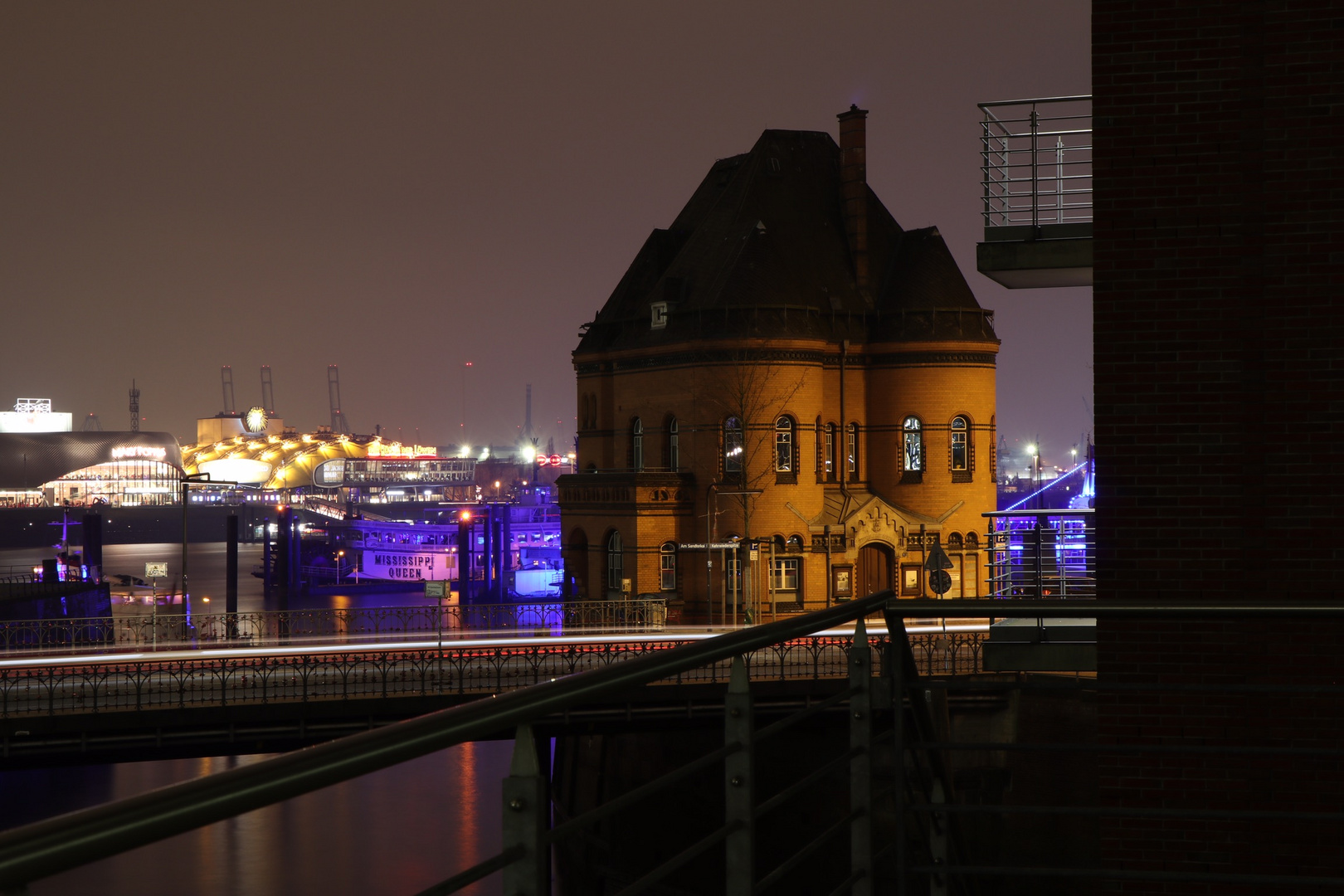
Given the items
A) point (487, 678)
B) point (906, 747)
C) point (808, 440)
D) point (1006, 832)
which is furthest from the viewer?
point (808, 440)

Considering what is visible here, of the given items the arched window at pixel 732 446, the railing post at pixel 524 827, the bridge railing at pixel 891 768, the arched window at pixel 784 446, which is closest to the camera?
the bridge railing at pixel 891 768

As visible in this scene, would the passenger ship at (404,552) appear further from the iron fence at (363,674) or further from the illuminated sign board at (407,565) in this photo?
the iron fence at (363,674)

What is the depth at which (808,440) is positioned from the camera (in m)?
45.8

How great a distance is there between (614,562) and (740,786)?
42824 millimetres

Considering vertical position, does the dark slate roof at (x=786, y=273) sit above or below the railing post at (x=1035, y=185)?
above

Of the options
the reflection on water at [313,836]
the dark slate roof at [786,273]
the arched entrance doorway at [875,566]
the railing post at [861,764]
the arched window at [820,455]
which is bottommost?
the reflection on water at [313,836]

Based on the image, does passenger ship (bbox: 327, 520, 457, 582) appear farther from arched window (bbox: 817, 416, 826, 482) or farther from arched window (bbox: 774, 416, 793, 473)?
arched window (bbox: 774, 416, 793, 473)

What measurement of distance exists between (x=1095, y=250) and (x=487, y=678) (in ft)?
84.6

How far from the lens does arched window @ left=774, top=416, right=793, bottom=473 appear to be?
4541cm

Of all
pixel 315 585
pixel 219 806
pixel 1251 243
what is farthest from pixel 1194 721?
pixel 315 585

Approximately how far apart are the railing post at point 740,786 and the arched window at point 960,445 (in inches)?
1746

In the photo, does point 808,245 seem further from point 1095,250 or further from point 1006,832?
point 1095,250

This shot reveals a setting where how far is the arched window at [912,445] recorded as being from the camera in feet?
155

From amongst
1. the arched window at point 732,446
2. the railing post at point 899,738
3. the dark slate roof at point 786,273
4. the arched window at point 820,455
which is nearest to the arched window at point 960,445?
the dark slate roof at point 786,273
